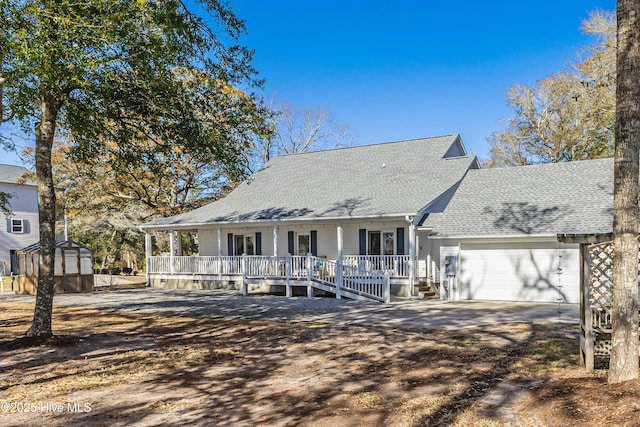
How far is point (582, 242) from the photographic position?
675 centimetres

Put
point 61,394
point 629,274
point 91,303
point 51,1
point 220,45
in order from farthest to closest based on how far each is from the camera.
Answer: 1. point 91,303
2. point 220,45
3. point 51,1
4. point 61,394
5. point 629,274

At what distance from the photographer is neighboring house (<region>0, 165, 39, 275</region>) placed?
33.7 metres

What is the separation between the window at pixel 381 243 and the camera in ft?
66.4

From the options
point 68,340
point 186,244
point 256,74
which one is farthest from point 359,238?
point 186,244

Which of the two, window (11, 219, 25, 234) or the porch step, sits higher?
Answer: window (11, 219, 25, 234)

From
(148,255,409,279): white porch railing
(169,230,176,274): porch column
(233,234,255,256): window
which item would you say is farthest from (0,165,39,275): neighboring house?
(233,234,255,256): window

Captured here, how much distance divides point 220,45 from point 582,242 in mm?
8774

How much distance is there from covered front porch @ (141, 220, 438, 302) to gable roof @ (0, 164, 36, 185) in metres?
16.6

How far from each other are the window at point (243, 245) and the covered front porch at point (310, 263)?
5cm

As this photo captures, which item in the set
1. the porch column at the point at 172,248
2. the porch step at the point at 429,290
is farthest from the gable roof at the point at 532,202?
the porch column at the point at 172,248

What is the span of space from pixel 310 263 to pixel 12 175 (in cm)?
2894

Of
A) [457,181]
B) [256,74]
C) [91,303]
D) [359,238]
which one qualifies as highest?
[256,74]

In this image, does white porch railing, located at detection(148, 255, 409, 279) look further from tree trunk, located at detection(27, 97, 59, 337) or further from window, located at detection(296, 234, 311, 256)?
tree trunk, located at detection(27, 97, 59, 337)

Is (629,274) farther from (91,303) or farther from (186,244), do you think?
(186,244)
